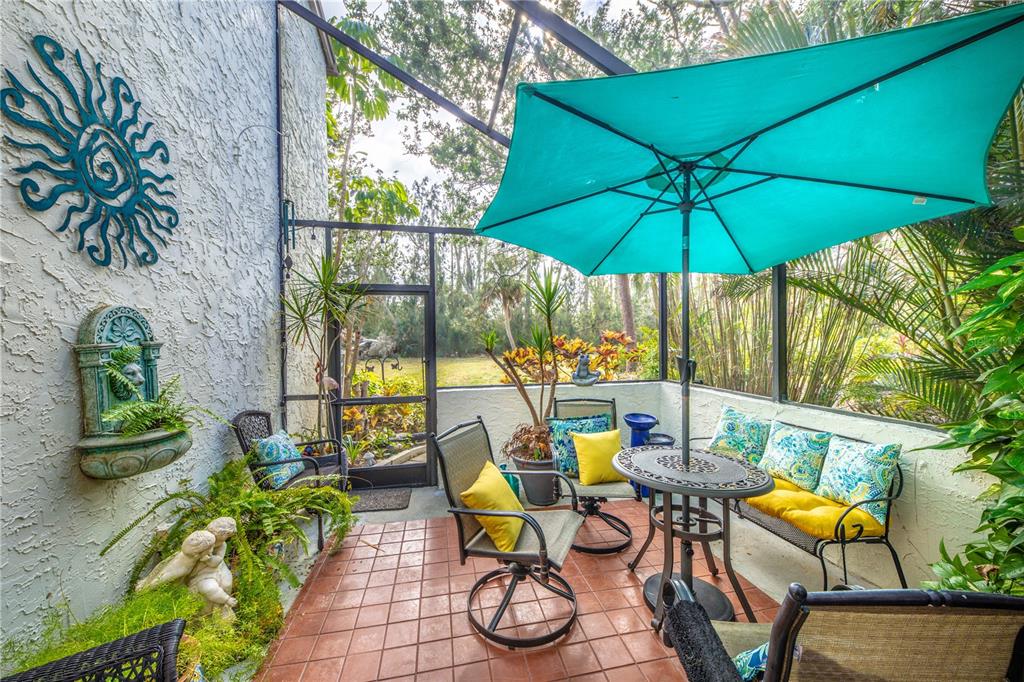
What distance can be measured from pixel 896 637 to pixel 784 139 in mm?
1735

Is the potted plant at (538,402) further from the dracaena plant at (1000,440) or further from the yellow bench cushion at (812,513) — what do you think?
the dracaena plant at (1000,440)

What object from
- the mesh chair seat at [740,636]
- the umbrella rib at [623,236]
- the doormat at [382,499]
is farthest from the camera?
the doormat at [382,499]

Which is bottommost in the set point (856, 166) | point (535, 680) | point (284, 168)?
point (535, 680)

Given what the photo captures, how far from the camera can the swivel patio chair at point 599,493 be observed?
2.70 meters

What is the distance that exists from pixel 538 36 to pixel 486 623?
4.70 meters

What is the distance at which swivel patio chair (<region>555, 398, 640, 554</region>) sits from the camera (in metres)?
2.70

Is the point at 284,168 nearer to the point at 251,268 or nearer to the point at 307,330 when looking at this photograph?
the point at 251,268

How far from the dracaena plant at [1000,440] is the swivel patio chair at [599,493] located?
4.89ft

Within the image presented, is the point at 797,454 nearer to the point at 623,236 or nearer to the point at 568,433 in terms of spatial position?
the point at 568,433

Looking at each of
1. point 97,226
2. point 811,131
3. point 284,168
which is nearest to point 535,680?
point 811,131

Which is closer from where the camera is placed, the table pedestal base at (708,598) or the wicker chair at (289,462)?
the table pedestal base at (708,598)

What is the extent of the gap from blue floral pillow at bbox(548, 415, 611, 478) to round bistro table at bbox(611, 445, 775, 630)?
0.80 m

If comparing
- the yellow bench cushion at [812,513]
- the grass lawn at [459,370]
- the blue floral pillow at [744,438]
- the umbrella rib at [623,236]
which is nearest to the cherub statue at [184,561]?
the grass lawn at [459,370]

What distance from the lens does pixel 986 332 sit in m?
1.55
